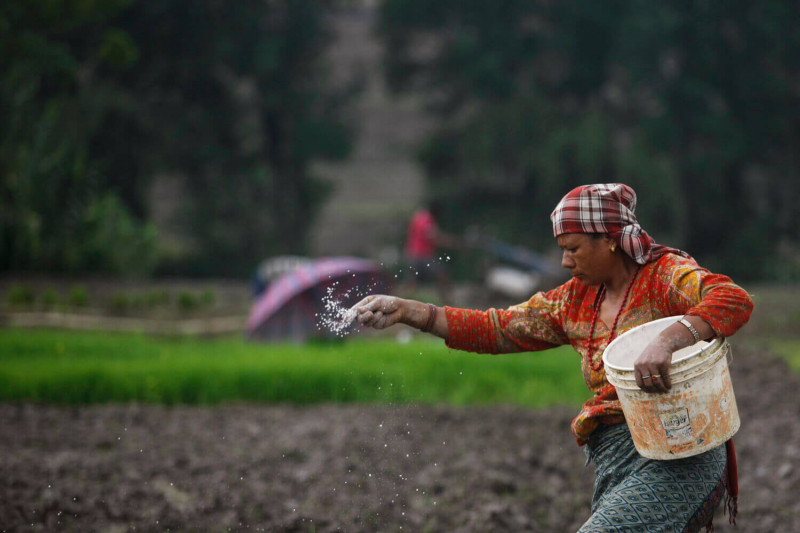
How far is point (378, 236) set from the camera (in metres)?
29.0

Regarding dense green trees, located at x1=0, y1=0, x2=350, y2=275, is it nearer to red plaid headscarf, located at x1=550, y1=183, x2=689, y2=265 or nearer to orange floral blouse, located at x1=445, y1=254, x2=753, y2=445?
orange floral blouse, located at x1=445, y1=254, x2=753, y2=445

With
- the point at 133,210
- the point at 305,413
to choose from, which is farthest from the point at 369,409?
the point at 133,210

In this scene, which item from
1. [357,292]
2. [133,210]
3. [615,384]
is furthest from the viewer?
[133,210]

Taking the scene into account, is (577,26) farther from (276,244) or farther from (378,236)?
(276,244)

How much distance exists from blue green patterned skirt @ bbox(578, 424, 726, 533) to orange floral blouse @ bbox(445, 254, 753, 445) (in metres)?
0.17

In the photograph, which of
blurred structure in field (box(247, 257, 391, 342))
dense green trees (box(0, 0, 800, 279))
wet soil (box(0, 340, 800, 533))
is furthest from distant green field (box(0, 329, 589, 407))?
dense green trees (box(0, 0, 800, 279))

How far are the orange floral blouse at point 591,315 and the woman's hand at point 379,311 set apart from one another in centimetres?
20

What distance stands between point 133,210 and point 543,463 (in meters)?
19.5

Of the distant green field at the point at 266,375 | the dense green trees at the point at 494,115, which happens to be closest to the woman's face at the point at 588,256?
the distant green field at the point at 266,375

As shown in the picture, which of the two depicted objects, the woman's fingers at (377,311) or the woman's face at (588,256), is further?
the woman's fingers at (377,311)

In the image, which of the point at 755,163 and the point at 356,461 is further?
the point at 755,163

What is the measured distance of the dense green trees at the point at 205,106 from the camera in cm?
2191

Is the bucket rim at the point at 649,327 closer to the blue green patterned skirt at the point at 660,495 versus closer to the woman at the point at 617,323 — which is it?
the woman at the point at 617,323

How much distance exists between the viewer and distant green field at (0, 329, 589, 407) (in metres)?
8.38
